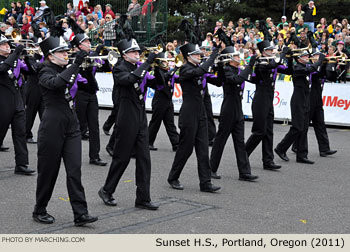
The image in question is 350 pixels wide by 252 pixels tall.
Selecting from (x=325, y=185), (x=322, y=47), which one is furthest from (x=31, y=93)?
(x=322, y=47)

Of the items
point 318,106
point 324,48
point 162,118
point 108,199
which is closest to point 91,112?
point 162,118

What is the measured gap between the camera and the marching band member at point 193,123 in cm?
886

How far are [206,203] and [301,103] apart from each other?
413cm

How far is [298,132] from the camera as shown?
11.5m

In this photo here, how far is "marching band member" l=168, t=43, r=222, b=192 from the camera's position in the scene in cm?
886

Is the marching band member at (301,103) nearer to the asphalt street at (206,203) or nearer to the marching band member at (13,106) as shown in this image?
the asphalt street at (206,203)

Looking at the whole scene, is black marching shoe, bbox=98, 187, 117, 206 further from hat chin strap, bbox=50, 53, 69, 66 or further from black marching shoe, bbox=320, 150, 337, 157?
black marching shoe, bbox=320, 150, 337, 157

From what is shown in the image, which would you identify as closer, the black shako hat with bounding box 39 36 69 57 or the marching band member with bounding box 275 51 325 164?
the black shako hat with bounding box 39 36 69 57

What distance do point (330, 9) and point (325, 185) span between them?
75.0 ft

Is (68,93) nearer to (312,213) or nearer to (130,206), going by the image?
(130,206)

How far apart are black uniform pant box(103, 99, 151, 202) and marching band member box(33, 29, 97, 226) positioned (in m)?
0.90

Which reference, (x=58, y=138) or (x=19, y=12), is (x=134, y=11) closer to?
(x=19, y=12)

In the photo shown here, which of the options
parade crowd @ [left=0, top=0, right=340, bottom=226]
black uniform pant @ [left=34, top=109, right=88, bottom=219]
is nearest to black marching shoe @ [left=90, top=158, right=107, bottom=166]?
parade crowd @ [left=0, top=0, right=340, bottom=226]

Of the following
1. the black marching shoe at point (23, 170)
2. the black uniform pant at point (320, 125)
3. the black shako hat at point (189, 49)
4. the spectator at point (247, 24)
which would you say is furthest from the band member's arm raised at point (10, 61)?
the spectator at point (247, 24)
